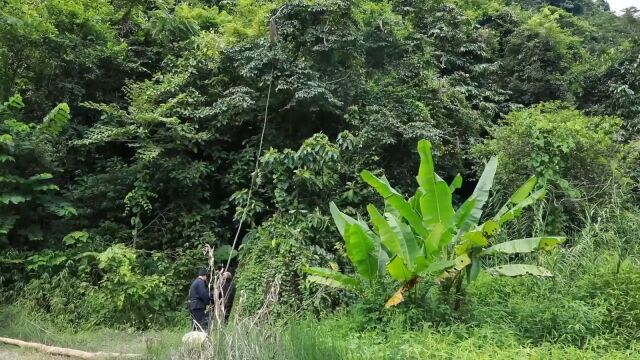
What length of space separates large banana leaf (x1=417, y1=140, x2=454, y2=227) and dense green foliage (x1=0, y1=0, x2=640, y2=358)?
214 mm

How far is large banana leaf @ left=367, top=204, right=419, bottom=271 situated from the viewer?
5438 millimetres

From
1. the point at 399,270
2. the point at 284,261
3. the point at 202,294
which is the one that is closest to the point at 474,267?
the point at 399,270

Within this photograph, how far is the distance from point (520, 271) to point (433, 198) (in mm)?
1161

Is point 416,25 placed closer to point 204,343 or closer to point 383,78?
point 383,78

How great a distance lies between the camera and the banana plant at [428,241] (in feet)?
17.8

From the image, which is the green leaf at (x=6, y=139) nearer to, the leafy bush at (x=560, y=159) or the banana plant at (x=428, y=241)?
the banana plant at (x=428, y=241)

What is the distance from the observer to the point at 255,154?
9.99m

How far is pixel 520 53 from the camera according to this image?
43.9 feet

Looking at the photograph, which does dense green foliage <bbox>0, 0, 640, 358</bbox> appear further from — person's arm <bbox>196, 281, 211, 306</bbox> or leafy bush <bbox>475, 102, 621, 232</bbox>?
person's arm <bbox>196, 281, 211, 306</bbox>

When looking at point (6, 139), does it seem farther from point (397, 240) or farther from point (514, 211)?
point (514, 211)

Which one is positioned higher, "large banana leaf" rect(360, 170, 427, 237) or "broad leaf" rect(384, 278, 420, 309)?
"large banana leaf" rect(360, 170, 427, 237)

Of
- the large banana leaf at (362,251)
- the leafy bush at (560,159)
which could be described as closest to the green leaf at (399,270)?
the large banana leaf at (362,251)

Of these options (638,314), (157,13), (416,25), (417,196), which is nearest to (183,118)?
(157,13)

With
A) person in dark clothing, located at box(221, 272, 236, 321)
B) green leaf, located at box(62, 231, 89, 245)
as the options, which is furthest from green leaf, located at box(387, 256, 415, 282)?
green leaf, located at box(62, 231, 89, 245)
